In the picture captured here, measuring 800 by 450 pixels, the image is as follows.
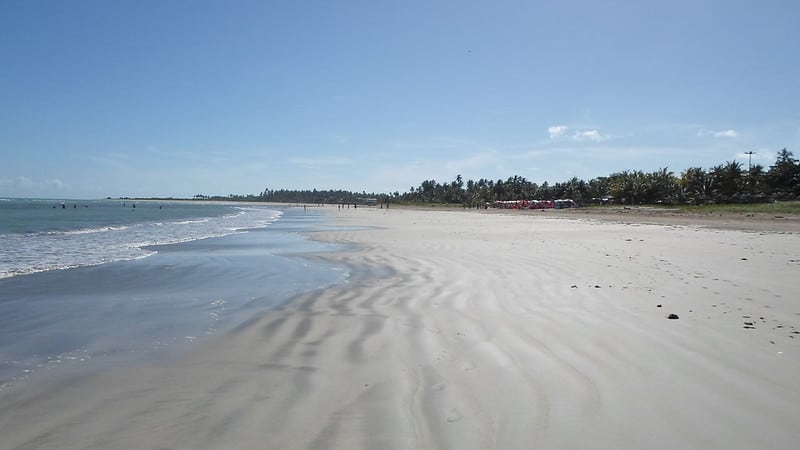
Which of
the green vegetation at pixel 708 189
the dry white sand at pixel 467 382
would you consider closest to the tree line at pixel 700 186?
the green vegetation at pixel 708 189

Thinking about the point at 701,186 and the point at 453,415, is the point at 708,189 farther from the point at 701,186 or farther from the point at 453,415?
the point at 453,415

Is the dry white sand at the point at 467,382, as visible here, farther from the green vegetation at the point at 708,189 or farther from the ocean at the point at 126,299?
the green vegetation at the point at 708,189

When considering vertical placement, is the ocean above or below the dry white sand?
below

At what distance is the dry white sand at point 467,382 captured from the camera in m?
3.53

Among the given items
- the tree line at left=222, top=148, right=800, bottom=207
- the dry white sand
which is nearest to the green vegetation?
the tree line at left=222, top=148, right=800, bottom=207

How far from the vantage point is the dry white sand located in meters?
3.53

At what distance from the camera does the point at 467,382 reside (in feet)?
14.9

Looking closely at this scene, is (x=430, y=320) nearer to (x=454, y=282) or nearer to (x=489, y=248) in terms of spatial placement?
(x=454, y=282)

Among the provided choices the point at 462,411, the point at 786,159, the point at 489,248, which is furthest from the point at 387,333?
the point at 786,159

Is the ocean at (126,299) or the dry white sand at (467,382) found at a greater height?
the dry white sand at (467,382)

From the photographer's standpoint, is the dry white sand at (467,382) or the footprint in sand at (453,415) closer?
the dry white sand at (467,382)

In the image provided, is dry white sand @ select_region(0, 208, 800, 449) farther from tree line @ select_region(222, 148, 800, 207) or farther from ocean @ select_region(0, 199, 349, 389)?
tree line @ select_region(222, 148, 800, 207)

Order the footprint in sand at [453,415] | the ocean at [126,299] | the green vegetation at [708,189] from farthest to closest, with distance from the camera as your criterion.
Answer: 1. the green vegetation at [708,189]
2. the ocean at [126,299]
3. the footprint in sand at [453,415]

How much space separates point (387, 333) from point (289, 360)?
4.93 ft
